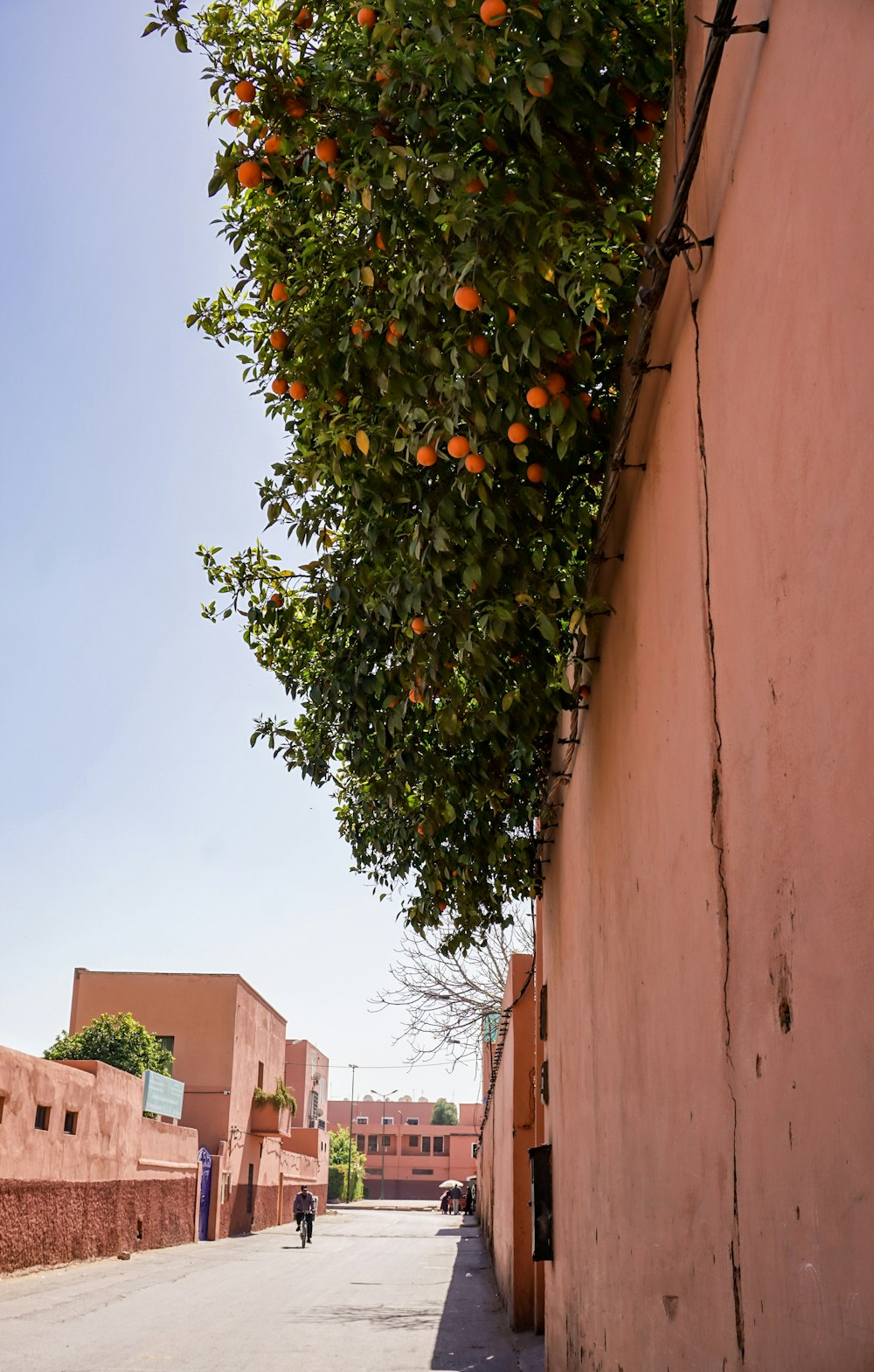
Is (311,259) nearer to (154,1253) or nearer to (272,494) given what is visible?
(272,494)

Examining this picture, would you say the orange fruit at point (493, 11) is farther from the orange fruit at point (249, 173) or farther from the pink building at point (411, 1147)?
the pink building at point (411, 1147)

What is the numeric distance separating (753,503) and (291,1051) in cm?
6637

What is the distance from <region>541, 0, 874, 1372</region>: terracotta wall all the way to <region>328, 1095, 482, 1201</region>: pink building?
88.5m

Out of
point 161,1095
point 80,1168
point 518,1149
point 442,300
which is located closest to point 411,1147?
point 161,1095

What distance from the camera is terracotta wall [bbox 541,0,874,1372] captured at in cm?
201

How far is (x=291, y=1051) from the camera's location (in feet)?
214

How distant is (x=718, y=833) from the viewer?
10.2ft

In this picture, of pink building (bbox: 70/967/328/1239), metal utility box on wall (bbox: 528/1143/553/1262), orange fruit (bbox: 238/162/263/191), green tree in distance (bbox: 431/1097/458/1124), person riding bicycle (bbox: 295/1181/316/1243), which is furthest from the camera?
green tree in distance (bbox: 431/1097/458/1124)

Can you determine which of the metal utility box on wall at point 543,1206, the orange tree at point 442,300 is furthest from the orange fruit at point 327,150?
the metal utility box on wall at point 543,1206

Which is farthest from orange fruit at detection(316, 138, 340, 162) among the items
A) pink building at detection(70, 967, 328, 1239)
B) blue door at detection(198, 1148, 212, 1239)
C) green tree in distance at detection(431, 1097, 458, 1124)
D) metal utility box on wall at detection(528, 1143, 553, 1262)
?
green tree in distance at detection(431, 1097, 458, 1124)

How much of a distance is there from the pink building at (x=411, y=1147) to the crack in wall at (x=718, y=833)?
89.3m

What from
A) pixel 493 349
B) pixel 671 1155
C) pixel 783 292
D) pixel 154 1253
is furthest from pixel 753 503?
pixel 154 1253

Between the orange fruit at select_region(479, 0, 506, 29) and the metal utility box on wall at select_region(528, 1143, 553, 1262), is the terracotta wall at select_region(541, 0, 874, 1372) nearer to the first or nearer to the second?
the orange fruit at select_region(479, 0, 506, 29)

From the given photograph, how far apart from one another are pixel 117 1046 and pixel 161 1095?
19.5 ft
